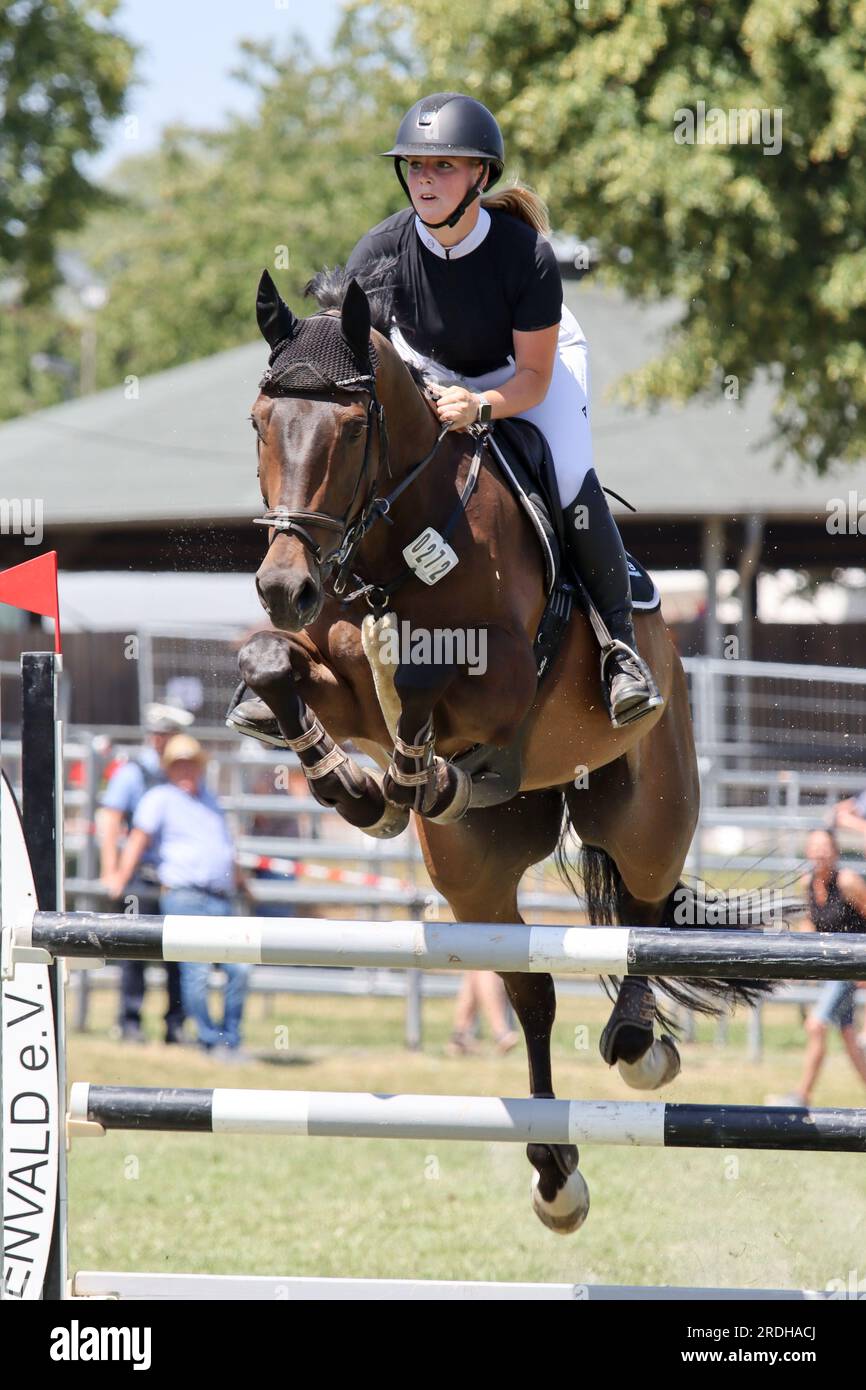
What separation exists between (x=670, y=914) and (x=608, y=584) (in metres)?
1.48

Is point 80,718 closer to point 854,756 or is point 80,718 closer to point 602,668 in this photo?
point 854,756

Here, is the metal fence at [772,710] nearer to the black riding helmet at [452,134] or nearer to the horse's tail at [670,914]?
the horse's tail at [670,914]

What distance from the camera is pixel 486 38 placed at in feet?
36.6

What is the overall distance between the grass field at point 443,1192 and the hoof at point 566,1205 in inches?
12.3

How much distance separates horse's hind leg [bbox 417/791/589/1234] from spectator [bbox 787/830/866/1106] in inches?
38.1

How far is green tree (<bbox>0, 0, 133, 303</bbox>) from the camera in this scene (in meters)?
14.2

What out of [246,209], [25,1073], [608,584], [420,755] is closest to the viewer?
[420,755]

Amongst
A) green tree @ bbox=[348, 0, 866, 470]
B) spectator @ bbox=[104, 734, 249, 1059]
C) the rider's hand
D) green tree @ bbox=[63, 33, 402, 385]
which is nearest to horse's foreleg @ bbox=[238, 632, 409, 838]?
the rider's hand

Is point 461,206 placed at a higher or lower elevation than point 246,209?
lower

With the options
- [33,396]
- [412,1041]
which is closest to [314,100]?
[33,396]

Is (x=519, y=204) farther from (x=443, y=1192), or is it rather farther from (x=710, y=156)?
(x=710, y=156)

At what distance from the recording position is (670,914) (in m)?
5.41


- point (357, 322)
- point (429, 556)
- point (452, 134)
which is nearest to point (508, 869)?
point (429, 556)
